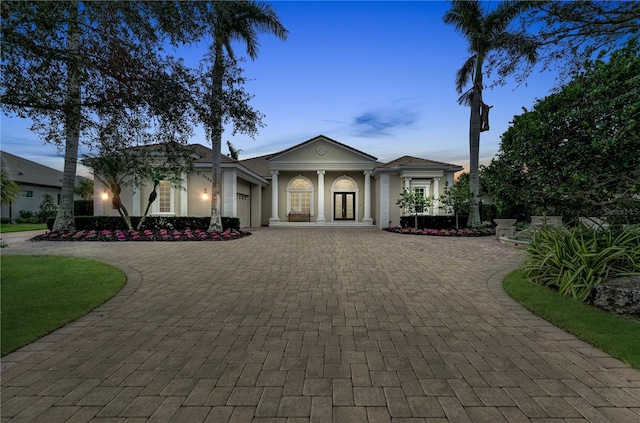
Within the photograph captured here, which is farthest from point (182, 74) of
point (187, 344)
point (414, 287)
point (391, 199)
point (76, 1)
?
point (391, 199)

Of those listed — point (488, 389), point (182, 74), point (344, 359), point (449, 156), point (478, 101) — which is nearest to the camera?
point (488, 389)

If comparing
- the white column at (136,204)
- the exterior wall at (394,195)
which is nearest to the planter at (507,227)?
the exterior wall at (394,195)

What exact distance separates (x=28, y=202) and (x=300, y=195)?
79.9 feet

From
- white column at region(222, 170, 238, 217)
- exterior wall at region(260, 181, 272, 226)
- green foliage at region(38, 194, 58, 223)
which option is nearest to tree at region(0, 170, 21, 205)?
white column at region(222, 170, 238, 217)

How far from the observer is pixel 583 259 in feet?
14.7

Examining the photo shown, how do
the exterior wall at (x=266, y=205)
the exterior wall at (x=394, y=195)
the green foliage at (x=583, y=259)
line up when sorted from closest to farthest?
the green foliage at (x=583, y=259), the exterior wall at (x=394, y=195), the exterior wall at (x=266, y=205)

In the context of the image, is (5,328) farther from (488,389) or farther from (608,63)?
(608,63)

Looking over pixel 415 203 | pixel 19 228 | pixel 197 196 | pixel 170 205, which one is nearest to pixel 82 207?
pixel 19 228

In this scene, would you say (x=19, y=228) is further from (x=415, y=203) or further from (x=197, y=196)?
(x=415, y=203)

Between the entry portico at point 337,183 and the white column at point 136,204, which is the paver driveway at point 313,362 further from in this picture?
the entry portico at point 337,183

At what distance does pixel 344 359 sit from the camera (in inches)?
108

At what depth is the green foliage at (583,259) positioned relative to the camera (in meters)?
4.32

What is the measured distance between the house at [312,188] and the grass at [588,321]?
43.6 ft

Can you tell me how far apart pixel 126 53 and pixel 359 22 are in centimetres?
689
